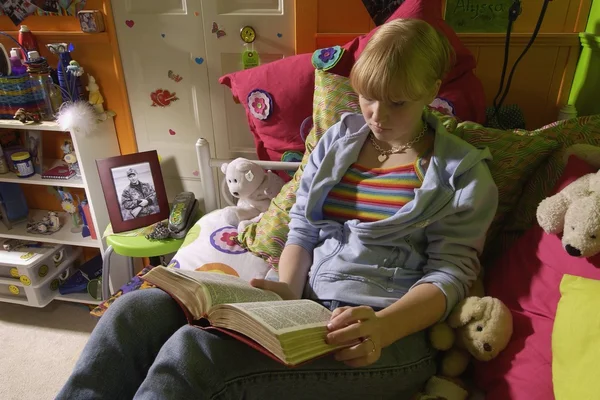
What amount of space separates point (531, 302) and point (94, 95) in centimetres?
170

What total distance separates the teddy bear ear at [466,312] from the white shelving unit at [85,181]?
4.79 feet

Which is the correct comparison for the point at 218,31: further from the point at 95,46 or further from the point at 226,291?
the point at 226,291

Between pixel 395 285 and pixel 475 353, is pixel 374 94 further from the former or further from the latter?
pixel 475 353

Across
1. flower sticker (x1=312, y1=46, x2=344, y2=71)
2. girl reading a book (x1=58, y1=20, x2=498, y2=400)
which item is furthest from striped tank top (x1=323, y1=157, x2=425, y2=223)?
flower sticker (x1=312, y1=46, x2=344, y2=71)

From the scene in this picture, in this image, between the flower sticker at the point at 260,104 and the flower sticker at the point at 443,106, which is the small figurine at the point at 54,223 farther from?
the flower sticker at the point at 443,106

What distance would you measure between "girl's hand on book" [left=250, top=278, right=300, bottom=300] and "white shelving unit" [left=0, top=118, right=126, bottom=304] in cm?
112

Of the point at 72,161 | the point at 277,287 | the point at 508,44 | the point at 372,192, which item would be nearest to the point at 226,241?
the point at 277,287

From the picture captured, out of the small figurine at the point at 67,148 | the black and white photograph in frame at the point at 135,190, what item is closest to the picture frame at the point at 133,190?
the black and white photograph in frame at the point at 135,190

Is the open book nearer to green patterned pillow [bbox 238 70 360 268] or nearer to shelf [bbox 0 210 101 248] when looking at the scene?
green patterned pillow [bbox 238 70 360 268]

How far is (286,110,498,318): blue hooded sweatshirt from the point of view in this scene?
98 cm

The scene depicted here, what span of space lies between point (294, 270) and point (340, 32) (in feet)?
2.98

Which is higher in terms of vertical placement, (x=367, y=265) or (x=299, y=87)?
(x=299, y=87)

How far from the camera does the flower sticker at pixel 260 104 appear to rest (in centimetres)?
155

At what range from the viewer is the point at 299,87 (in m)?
1.52
